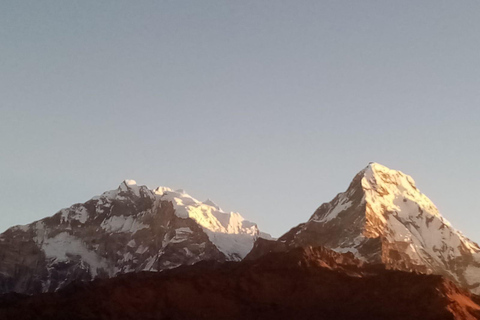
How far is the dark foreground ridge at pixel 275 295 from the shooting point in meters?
136

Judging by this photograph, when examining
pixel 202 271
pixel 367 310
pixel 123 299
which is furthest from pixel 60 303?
pixel 367 310

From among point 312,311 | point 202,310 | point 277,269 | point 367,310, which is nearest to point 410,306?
point 367,310

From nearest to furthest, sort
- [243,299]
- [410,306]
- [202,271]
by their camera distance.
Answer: [410,306], [243,299], [202,271]

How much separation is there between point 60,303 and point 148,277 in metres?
18.6

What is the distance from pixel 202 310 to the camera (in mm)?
141250

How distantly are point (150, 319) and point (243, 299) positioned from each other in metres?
17.7

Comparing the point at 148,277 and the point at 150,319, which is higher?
the point at 148,277

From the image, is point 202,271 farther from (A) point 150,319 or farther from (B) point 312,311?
(B) point 312,311

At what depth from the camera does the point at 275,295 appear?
143m

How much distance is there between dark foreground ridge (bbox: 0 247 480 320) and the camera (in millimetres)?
135500

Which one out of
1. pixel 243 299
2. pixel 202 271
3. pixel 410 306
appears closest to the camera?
pixel 410 306

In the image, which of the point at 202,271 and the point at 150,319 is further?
the point at 202,271

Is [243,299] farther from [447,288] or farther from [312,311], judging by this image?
[447,288]

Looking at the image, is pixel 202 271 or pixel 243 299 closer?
pixel 243 299
